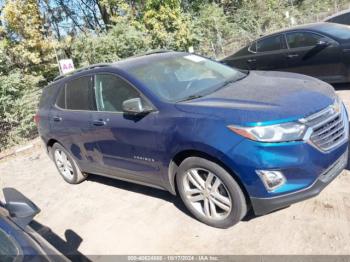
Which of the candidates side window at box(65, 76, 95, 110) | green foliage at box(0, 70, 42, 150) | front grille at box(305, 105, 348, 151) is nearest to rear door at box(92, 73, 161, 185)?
side window at box(65, 76, 95, 110)

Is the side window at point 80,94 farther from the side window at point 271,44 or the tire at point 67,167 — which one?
the side window at point 271,44

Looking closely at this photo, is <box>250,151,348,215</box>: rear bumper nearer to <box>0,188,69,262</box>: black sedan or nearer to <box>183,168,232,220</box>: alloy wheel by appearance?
<box>183,168,232,220</box>: alloy wheel

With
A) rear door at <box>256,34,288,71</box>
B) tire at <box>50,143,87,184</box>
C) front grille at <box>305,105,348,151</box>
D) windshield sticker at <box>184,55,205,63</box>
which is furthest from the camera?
rear door at <box>256,34,288,71</box>

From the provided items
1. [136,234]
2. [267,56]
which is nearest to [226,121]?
[136,234]

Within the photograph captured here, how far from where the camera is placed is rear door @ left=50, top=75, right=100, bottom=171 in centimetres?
506

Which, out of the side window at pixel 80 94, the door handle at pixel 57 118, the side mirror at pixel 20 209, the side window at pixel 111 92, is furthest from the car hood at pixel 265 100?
the door handle at pixel 57 118

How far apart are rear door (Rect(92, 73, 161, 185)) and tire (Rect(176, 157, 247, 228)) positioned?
0.41m

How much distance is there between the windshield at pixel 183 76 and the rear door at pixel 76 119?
947 millimetres

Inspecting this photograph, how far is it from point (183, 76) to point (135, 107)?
0.82 metres

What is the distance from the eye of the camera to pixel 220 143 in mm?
3430

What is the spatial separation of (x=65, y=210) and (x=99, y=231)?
41.0 inches

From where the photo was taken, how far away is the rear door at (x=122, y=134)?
4152 mm

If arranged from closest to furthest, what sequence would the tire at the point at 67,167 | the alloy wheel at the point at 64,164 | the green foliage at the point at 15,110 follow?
the tire at the point at 67,167, the alloy wheel at the point at 64,164, the green foliage at the point at 15,110

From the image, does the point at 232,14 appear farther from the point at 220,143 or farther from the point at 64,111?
the point at 220,143
